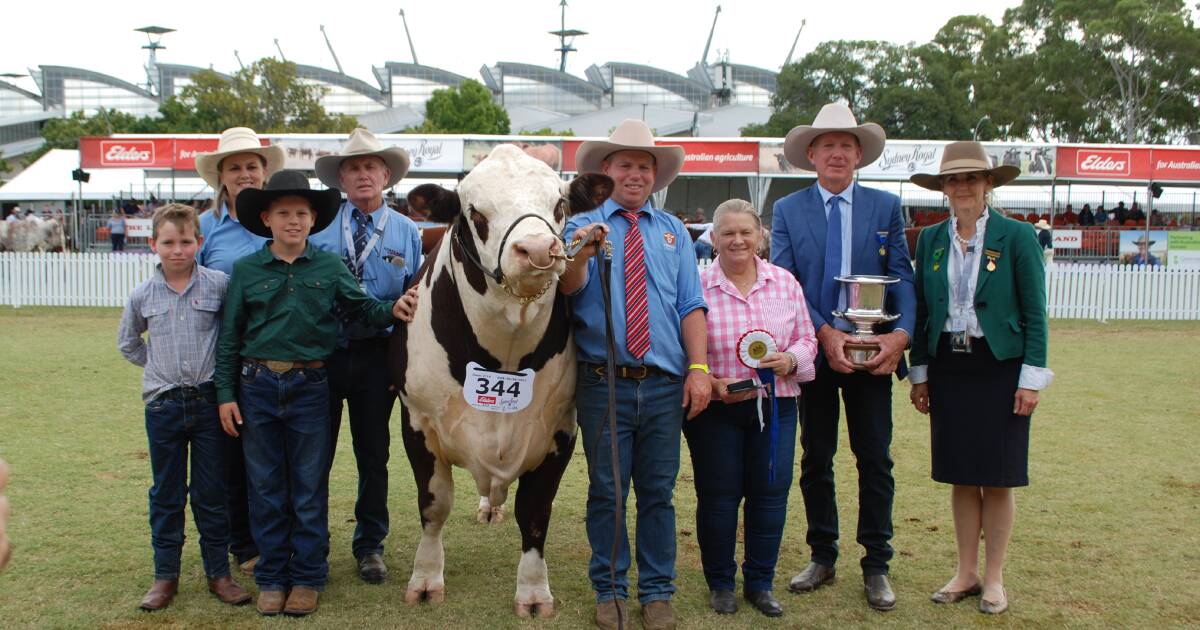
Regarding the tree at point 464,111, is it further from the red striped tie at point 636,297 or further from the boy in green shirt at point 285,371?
the red striped tie at point 636,297

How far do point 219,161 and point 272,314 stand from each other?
4.28 ft

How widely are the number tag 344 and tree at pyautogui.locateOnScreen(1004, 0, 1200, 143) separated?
52.7m

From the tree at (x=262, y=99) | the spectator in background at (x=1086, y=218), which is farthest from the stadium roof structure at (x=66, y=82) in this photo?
the spectator in background at (x=1086, y=218)

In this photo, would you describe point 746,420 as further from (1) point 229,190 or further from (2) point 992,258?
(1) point 229,190

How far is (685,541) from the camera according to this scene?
5578 millimetres

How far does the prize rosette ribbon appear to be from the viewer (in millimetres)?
4305

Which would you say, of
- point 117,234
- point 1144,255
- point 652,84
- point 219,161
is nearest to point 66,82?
point 652,84

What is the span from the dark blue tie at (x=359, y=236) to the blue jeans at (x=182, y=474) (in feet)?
3.09

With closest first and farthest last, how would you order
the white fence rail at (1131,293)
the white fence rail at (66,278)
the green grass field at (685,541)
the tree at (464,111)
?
the green grass field at (685,541) < the white fence rail at (1131,293) < the white fence rail at (66,278) < the tree at (464,111)

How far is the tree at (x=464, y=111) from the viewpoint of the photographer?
188 feet

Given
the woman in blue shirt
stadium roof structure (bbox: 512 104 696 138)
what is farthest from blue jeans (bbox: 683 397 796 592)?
stadium roof structure (bbox: 512 104 696 138)

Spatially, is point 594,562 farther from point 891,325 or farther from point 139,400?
point 139,400

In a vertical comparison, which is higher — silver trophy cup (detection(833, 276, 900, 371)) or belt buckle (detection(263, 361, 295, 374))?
silver trophy cup (detection(833, 276, 900, 371))

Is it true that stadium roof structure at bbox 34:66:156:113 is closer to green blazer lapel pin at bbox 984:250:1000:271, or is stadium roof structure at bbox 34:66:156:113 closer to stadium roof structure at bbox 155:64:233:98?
stadium roof structure at bbox 155:64:233:98
